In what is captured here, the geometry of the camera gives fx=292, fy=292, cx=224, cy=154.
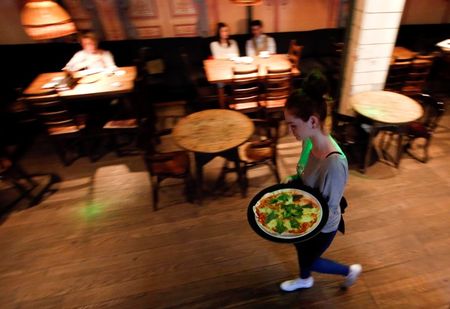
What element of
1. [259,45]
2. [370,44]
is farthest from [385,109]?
[259,45]

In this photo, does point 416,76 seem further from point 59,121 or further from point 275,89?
point 59,121

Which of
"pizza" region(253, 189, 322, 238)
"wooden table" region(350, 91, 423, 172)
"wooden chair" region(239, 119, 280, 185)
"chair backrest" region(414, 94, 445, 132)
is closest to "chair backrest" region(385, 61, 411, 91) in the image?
"chair backrest" region(414, 94, 445, 132)

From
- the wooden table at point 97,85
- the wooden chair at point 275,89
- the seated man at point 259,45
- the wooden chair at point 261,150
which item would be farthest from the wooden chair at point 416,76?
the wooden table at point 97,85

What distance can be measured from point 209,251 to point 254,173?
50.3 inches

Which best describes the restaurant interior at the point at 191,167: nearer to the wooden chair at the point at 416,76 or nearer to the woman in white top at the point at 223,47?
the wooden chair at the point at 416,76

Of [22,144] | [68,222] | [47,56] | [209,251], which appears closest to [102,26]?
[47,56]

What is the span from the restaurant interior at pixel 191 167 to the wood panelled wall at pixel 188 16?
31 millimetres

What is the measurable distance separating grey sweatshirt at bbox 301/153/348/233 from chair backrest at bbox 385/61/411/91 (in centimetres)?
356

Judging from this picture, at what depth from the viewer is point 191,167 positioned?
152 inches

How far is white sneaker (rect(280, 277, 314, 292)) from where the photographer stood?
233 cm

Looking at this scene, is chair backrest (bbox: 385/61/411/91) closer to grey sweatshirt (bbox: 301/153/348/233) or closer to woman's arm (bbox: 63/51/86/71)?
grey sweatshirt (bbox: 301/153/348/233)

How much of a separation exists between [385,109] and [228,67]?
7.43 feet

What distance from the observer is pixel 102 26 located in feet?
17.7

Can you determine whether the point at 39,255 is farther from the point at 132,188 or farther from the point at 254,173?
the point at 254,173
